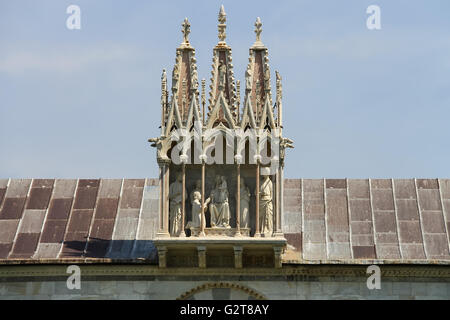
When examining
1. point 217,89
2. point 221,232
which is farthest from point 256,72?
point 221,232

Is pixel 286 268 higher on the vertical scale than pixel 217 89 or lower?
lower

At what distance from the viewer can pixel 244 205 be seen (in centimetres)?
3878

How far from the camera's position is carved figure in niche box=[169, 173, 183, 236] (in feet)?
126

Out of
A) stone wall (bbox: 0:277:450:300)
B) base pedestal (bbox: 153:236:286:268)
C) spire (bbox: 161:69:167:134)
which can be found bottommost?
stone wall (bbox: 0:277:450:300)

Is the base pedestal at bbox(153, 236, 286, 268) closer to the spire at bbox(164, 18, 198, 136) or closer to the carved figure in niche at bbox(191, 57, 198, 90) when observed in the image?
the spire at bbox(164, 18, 198, 136)

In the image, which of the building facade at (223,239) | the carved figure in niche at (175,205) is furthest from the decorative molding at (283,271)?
the carved figure in niche at (175,205)

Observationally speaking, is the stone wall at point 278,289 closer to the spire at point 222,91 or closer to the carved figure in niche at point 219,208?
the carved figure in niche at point 219,208

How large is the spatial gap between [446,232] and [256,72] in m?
6.34

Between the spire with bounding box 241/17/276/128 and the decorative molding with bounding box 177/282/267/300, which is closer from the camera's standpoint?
the decorative molding with bounding box 177/282/267/300

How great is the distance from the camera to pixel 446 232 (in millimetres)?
40031

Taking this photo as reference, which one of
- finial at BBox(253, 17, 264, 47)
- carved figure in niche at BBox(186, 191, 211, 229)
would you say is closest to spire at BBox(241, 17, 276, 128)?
finial at BBox(253, 17, 264, 47)

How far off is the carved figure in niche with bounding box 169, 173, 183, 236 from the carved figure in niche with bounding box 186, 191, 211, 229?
312mm

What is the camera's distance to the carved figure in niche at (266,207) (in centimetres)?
3844
